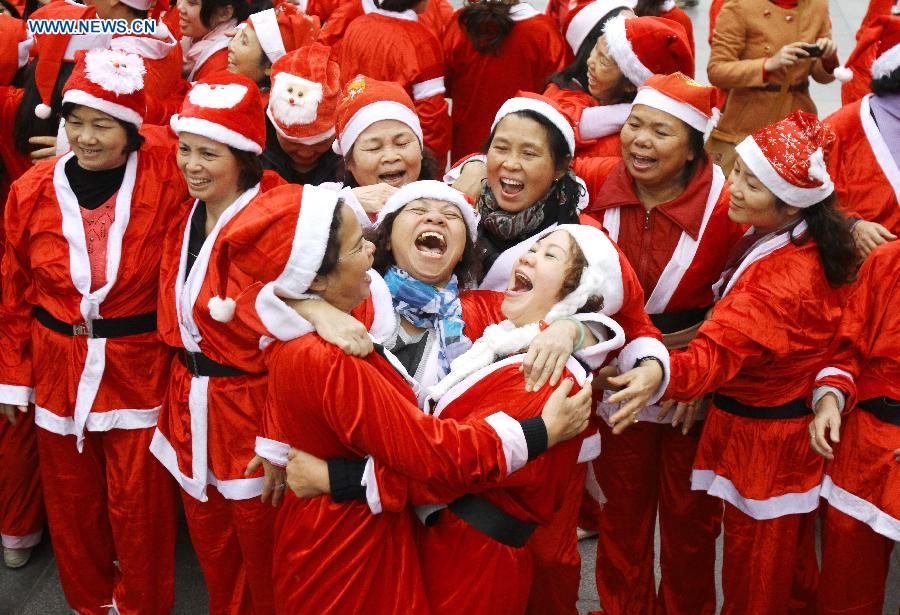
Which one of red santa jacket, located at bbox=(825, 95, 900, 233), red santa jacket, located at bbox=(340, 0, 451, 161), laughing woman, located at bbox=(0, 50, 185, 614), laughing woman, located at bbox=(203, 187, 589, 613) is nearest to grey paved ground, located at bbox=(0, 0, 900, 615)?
laughing woman, located at bbox=(0, 50, 185, 614)

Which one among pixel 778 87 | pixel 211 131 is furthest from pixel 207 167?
pixel 778 87

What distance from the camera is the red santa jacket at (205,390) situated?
3.09m

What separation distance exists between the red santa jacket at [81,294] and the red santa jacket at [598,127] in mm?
1573

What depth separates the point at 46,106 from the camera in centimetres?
388

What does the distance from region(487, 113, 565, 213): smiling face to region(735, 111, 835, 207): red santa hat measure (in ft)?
2.04

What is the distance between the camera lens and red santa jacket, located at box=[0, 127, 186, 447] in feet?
10.8

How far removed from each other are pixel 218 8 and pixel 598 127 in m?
2.20

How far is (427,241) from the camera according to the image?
284 centimetres

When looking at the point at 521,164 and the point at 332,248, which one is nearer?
the point at 332,248

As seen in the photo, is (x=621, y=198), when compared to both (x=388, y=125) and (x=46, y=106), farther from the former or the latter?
(x=46, y=106)

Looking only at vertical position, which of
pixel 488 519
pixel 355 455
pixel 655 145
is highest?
pixel 655 145

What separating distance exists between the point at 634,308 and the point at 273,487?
1108 mm

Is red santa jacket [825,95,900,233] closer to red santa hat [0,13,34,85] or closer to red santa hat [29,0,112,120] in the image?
red santa hat [29,0,112,120]

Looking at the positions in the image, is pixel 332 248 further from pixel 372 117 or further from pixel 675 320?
pixel 675 320
